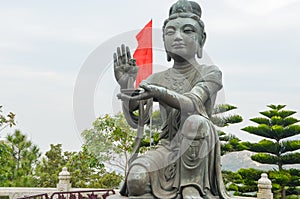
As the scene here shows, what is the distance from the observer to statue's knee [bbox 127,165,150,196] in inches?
142

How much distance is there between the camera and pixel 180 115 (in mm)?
3965

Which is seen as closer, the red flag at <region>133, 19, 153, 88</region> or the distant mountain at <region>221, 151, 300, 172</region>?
the red flag at <region>133, 19, 153, 88</region>

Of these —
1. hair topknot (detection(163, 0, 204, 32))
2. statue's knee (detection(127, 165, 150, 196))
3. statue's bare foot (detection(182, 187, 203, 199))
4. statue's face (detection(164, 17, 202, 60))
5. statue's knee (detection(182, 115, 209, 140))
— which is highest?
hair topknot (detection(163, 0, 204, 32))

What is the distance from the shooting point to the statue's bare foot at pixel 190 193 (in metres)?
3.54

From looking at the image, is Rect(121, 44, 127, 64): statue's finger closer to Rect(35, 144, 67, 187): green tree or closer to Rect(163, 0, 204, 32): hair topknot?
Rect(163, 0, 204, 32): hair topknot

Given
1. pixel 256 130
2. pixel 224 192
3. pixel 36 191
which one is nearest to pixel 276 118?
pixel 256 130

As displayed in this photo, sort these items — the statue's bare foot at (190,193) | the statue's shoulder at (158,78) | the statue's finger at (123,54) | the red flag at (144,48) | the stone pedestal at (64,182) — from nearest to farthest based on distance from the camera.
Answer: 1. the statue's bare foot at (190,193)
2. the statue's finger at (123,54)
3. the statue's shoulder at (158,78)
4. the red flag at (144,48)
5. the stone pedestal at (64,182)

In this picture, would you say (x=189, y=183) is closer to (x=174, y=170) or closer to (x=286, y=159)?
Result: (x=174, y=170)

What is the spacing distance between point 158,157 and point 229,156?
36.3ft

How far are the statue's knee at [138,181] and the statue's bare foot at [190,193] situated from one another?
1.01ft

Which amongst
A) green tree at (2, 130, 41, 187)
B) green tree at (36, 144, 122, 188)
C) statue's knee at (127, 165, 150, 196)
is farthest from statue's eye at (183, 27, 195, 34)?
green tree at (2, 130, 41, 187)

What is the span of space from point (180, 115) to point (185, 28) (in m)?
0.81

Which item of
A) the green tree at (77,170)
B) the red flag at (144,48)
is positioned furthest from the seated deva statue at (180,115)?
the green tree at (77,170)

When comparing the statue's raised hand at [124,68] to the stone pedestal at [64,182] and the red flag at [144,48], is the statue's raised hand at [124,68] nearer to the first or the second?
the red flag at [144,48]
